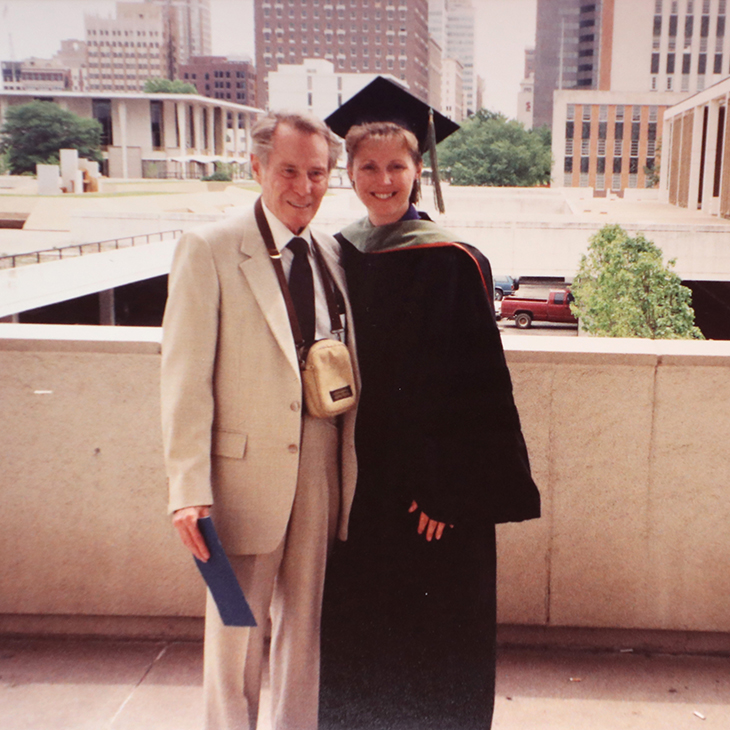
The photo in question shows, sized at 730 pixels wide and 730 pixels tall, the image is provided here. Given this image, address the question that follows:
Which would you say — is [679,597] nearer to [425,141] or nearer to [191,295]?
[425,141]

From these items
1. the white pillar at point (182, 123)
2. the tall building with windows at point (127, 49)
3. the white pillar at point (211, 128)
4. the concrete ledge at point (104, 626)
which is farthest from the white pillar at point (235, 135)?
the concrete ledge at point (104, 626)

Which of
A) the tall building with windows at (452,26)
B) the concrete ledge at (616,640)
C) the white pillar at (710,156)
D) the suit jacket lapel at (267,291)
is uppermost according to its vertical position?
the tall building with windows at (452,26)

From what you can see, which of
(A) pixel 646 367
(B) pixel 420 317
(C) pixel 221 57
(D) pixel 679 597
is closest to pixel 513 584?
(D) pixel 679 597

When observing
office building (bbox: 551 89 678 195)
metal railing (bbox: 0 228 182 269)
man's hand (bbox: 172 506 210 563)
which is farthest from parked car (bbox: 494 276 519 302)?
office building (bbox: 551 89 678 195)

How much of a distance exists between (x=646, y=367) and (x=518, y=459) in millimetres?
852

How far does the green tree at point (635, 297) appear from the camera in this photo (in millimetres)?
22600

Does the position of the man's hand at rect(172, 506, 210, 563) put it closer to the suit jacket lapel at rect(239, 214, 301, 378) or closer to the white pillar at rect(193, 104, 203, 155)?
the suit jacket lapel at rect(239, 214, 301, 378)

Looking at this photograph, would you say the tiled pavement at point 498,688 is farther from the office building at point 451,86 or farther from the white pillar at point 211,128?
the office building at point 451,86

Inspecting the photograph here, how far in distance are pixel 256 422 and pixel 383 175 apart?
75cm

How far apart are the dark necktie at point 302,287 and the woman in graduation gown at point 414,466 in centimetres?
16

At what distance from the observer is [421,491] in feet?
6.73

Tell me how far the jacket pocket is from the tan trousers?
6.6 inches

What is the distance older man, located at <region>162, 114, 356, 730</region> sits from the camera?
73.4 inches

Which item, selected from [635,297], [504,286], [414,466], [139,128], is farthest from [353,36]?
[414,466]
